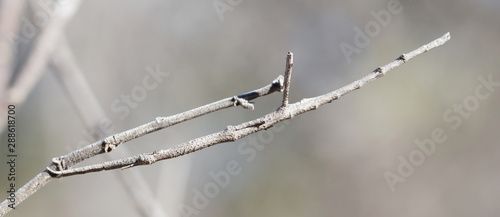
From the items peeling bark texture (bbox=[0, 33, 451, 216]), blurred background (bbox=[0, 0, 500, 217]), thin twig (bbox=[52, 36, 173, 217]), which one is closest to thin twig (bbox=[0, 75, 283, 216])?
peeling bark texture (bbox=[0, 33, 451, 216])

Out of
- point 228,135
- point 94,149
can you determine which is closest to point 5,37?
point 94,149

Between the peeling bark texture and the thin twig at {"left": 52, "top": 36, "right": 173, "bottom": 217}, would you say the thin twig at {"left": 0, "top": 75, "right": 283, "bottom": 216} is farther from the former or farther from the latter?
the thin twig at {"left": 52, "top": 36, "right": 173, "bottom": 217}

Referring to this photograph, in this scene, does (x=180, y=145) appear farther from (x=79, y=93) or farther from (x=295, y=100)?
(x=295, y=100)

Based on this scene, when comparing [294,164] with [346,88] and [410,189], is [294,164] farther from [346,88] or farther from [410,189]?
[346,88]

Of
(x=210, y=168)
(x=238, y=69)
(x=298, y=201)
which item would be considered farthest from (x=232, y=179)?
(x=238, y=69)

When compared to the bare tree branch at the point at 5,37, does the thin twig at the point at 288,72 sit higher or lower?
lower

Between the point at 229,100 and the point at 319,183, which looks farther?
the point at 319,183

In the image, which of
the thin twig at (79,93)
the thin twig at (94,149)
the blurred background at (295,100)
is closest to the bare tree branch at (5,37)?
the thin twig at (94,149)

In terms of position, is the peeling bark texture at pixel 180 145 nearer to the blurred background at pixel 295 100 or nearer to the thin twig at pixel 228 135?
the thin twig at pixel 228 135
